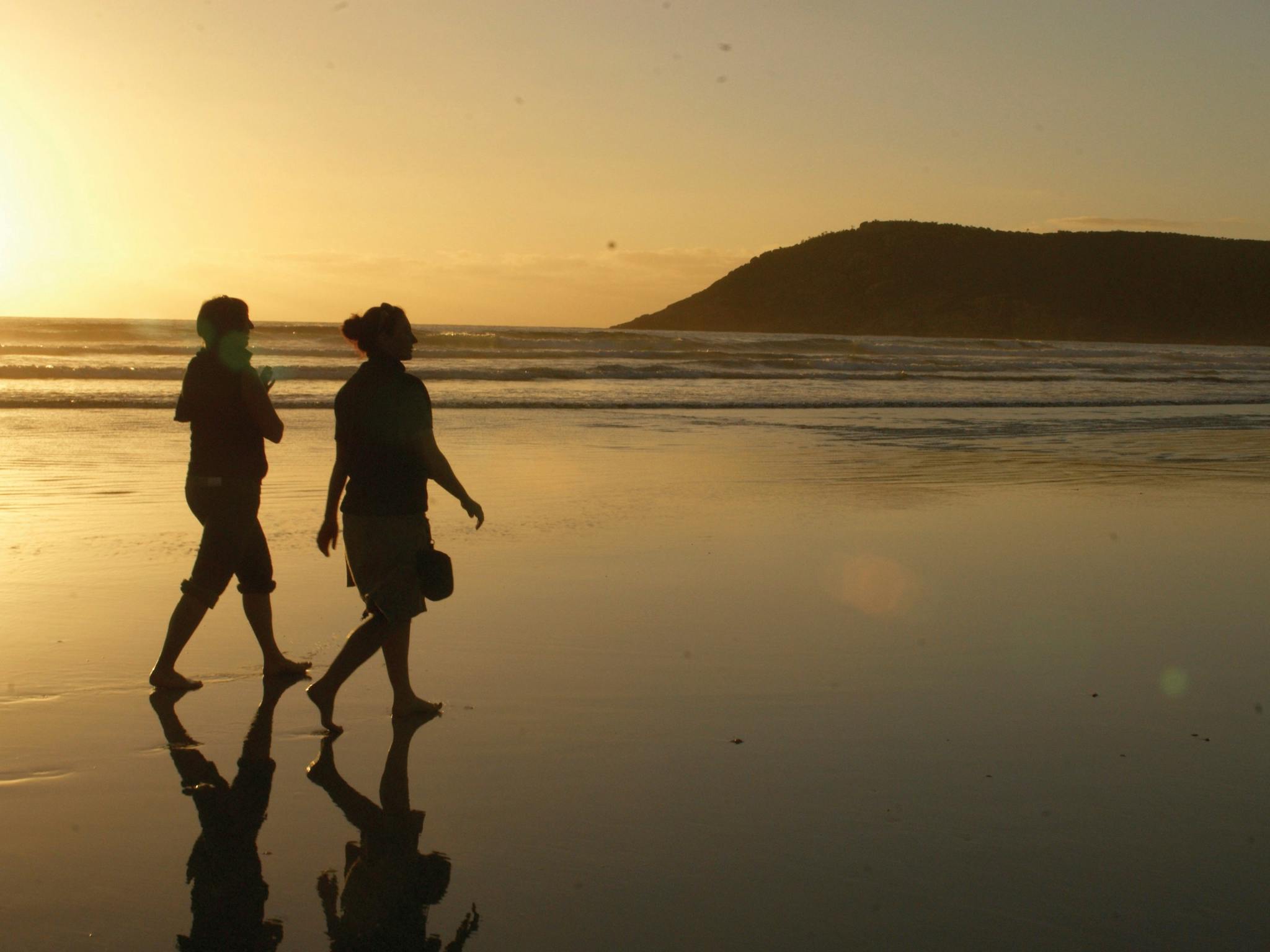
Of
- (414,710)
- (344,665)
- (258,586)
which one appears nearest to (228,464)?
(258,586)

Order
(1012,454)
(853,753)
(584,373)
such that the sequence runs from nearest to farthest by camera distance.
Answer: (853,753), (1012,454), (584,373)

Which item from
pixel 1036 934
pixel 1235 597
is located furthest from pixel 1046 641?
pixel 1036 934

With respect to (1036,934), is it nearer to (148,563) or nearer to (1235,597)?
(1235,597)

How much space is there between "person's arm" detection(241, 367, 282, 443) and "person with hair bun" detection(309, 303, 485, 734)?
59cm

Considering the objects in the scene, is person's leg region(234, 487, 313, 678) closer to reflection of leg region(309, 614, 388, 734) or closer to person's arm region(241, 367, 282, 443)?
person's arm region(241, 367, 282, 443)

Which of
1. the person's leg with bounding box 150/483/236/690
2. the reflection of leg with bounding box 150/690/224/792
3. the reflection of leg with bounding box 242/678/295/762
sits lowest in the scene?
the reflection of leg with bounding box 242/678/295/762

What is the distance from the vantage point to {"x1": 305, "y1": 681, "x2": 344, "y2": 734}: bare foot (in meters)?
4.41

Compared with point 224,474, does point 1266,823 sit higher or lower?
lower

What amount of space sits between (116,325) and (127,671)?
189ft

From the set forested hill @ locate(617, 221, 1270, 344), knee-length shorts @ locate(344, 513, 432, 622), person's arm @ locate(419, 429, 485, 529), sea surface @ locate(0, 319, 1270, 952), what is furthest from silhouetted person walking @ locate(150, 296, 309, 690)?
forested hill @ locate(617, 221, 1270, 344)

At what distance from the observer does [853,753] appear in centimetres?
407

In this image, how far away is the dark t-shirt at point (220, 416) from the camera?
4.98m

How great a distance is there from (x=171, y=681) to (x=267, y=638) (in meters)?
0.43

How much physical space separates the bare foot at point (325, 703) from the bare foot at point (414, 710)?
19 centimetres
